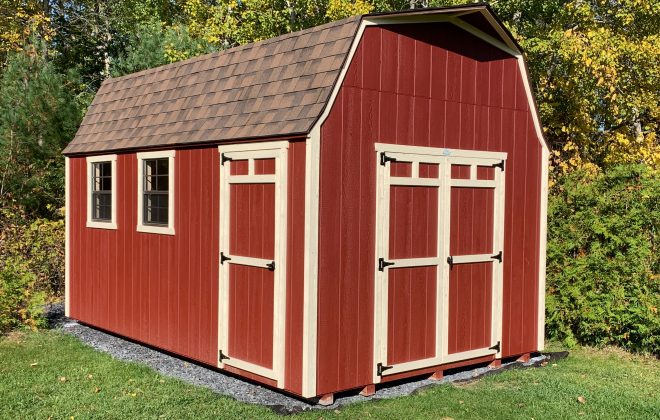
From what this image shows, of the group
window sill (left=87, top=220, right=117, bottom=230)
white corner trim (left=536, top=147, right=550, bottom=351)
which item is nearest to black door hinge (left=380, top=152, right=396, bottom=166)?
white corner trim (left=536, top=147, right=550, bottom=351)

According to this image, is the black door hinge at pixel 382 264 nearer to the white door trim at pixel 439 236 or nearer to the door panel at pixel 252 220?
the white door trim at pixel 439 236

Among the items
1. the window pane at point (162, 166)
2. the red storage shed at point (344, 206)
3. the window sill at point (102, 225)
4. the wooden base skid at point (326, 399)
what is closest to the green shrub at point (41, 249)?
the window sill at point (102, 225)

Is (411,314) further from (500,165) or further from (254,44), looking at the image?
(254,44)

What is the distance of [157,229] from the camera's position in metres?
8.54

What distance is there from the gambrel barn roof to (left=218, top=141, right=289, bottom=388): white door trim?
0.16m

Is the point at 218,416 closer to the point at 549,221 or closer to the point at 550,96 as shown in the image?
the point at 549,221

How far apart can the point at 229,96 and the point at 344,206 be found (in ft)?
7.04

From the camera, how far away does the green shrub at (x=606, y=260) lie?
8.55 metres

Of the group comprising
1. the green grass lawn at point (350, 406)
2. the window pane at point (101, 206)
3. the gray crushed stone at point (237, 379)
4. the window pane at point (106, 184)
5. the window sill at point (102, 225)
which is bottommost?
the gray crushed stone at point (237, 379)

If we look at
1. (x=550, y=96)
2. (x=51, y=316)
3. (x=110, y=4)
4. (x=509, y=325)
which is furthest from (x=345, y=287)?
(x=110, y=4)

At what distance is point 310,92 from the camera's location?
6.58m

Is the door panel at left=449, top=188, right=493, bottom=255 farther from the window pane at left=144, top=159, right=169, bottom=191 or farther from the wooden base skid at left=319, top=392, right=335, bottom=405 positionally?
the window pane at left=144, top=159, right=169, bottom=191

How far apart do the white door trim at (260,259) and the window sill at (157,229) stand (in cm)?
119

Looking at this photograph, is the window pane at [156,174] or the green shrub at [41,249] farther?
the green shrub at [41,249]
